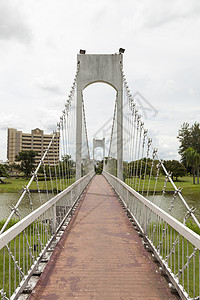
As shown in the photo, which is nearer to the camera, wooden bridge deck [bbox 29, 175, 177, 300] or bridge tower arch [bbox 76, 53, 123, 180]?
wooden bridge deck [bbox 29, 175, 177, 300]

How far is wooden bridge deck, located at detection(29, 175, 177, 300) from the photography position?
1964 mm

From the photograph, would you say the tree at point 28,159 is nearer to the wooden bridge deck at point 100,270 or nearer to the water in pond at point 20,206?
the water in pond at point 20,206

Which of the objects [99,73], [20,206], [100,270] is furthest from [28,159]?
[100,270]

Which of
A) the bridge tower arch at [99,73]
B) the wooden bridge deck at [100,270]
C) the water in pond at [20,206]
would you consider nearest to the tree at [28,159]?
the water in pond at [20,206]

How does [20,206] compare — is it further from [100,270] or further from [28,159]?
[28,159]

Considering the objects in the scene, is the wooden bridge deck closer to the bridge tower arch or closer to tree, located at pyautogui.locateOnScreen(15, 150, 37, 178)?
the bridge tower arch

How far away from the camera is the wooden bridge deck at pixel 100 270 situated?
1.96 metres

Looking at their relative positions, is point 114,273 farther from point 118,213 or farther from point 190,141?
point 190,141

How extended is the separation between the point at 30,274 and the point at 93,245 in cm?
111

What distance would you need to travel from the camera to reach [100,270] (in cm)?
238

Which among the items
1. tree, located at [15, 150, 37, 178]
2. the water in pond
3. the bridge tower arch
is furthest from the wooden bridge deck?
tree, located at [15, 150, 37, 178]

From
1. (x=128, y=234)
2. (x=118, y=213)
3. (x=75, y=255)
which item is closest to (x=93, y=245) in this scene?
(x=75, y=255)

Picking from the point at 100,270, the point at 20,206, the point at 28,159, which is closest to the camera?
the point at 100,270

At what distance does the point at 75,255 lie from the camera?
9.01ft
